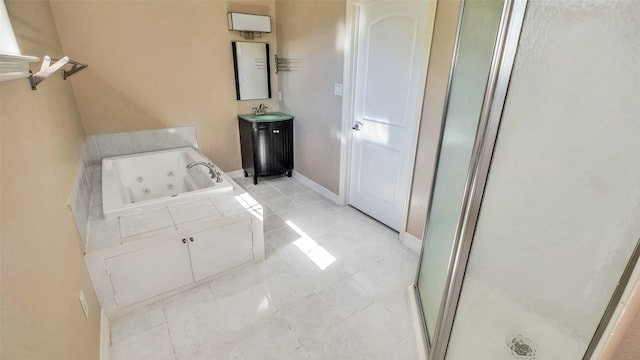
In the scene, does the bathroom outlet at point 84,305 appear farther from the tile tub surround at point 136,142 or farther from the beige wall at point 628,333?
the tile tub surround at point 136,142

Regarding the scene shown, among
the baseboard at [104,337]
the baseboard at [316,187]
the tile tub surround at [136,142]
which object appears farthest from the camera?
the baseboard at [316,187]

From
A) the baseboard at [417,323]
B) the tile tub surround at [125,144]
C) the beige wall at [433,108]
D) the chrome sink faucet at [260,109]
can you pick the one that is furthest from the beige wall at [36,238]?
the chrome sink faucet at [260,109]

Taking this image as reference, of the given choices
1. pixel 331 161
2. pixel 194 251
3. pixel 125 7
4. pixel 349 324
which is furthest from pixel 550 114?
pixel 125 7

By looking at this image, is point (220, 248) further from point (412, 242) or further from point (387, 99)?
point (387, 99)

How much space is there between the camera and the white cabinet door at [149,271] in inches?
68.4

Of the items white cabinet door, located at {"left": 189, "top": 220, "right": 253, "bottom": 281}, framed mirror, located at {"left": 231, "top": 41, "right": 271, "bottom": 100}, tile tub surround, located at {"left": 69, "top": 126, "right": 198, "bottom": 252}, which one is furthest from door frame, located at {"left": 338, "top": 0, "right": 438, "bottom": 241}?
tile tub surround, located at {"left": 69, "top": 126, "right": 198, "bottom": 252}

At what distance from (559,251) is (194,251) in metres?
1.92

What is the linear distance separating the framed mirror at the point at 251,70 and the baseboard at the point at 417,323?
→ 303 cm

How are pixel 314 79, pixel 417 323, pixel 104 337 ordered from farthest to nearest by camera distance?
pixel 314 79
pixel 417 323
pixel 104 337

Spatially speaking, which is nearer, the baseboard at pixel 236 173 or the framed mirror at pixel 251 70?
the framed mirror at pixel 251 70

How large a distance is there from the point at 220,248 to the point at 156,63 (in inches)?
91.7

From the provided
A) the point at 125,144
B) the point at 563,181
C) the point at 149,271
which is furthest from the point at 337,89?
the point at 563,181

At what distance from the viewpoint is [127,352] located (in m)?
1.55

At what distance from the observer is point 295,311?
183 centimetres
